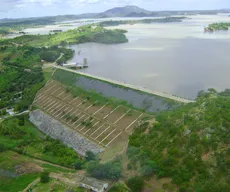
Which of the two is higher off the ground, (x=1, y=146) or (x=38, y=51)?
(x=38, y=51)

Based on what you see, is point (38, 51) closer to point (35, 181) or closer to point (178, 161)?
point (35, 181)

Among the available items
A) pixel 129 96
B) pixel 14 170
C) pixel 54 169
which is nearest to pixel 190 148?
pixel 54 169

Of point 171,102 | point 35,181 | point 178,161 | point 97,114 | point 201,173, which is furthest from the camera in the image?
point 97,114

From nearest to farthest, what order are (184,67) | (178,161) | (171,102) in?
(178,161), (171,102), (184,67)

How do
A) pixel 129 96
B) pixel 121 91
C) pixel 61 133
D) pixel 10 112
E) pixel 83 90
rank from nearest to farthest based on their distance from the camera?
1. pixel 61 133
2. pixel 129 96
3. pixel 121 91
4. pixel 10 112
5. pixel 83 90

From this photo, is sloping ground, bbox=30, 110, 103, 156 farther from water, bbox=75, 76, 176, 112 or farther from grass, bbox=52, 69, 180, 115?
water, bbox=75, 76, 176, 112

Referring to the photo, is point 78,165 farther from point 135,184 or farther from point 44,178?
point 135,184

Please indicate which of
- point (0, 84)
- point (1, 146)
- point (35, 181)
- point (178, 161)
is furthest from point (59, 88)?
point (178, 161)
